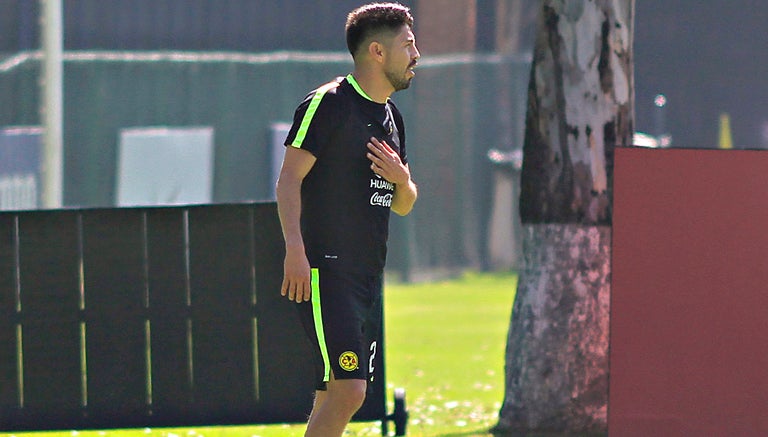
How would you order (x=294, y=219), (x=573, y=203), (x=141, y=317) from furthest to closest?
1. (x=573, y=203)
2. (x=141, y=317)
3. (x=294, y=219)

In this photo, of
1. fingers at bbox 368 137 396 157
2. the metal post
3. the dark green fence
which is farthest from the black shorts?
the dark green fence

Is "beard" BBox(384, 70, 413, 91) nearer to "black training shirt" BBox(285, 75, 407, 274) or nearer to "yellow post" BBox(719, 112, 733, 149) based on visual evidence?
"black training shirt" BBox(285, 75, 407, 274)

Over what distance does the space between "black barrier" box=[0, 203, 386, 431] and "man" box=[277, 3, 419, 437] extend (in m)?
1.58

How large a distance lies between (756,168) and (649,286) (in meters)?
0.67

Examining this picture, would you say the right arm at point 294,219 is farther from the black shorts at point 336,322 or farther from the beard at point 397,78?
the beard at point 397,78

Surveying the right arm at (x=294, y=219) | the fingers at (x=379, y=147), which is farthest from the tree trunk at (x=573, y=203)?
the right arm at (x=294, y=219)

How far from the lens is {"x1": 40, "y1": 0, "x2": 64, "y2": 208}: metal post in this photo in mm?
13633

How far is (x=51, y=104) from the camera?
13883mm

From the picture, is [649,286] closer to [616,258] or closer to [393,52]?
[616,258]

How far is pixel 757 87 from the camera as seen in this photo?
885 inches

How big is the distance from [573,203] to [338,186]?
2478 millimetres

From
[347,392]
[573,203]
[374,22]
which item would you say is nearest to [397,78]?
[374,22]

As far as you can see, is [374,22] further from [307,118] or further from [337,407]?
[337,407]

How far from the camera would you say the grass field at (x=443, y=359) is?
817cm
